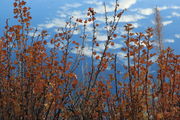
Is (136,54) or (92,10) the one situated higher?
(92,10)

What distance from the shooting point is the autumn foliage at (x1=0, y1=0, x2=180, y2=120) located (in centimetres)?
341

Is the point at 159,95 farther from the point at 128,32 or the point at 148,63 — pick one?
the point at 128,32

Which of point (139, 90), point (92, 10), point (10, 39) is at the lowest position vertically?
point (139, 90)

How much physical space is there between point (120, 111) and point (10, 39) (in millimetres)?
1659

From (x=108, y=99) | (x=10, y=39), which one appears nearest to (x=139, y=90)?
(x=108, y=99)

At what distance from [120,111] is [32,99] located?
103 cm

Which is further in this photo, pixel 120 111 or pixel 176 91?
pixel 176 91

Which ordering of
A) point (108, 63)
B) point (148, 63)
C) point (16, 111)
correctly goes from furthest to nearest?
point (108, 63)
point (16, 111)
point (148, 63)

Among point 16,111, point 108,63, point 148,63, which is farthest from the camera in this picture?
point 108,63

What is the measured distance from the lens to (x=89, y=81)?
3662 mm

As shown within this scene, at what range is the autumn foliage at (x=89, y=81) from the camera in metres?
3.41

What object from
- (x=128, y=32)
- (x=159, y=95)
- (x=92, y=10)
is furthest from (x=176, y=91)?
(x=92, y=10)

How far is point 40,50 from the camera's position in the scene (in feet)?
12.2

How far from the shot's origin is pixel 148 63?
338cm
